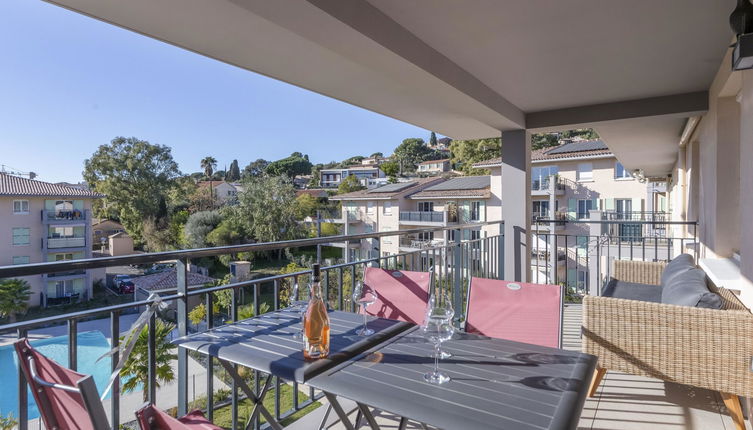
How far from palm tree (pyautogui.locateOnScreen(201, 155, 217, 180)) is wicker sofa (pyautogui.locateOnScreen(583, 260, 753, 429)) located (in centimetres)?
4715

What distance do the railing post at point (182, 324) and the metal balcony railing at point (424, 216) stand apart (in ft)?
68.9

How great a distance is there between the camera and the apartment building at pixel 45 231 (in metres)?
19.2

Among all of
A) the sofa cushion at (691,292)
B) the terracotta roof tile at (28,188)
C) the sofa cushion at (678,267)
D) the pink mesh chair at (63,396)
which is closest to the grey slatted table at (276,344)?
the pink mesh chair at (63,396)

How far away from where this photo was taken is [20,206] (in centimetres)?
1936

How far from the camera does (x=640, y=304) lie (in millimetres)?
2469

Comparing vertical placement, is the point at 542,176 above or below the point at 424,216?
above

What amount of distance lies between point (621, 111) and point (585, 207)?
57.0ft

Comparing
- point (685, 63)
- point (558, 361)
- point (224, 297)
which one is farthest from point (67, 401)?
point (224, 297)

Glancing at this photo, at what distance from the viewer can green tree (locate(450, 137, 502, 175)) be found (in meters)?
27.3

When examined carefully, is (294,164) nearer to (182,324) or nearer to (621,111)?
(621,111)

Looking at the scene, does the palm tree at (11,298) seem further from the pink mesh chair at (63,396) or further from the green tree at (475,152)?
the green tree at (475,152)

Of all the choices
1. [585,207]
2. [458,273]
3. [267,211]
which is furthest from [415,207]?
[458,273]

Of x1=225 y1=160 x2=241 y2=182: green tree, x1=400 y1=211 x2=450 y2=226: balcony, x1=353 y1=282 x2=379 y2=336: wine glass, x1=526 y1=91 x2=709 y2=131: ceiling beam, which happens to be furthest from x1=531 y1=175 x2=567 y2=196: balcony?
x1=225 y1=160 x2=241 y2=182: green tree

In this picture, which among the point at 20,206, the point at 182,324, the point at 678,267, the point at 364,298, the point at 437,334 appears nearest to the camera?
the point at 437,334
